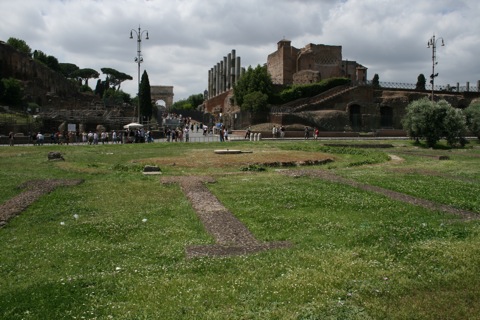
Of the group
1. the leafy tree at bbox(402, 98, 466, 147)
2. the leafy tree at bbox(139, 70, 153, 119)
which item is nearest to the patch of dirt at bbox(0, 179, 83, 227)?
the leafy tree at bbox(402, 98, 466, 147)

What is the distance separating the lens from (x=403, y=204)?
36.0 feet

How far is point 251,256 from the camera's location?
6984 mm

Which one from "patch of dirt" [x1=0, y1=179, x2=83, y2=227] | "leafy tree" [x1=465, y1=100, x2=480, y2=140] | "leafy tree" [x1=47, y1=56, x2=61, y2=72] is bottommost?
"patch of dirt" [x1=0, y1=179, x2=83, y2=227]

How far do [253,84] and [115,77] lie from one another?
7050 cm

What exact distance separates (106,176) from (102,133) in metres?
22.3

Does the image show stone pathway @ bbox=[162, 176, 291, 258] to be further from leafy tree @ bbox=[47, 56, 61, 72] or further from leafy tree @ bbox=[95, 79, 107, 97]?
leafy tree @ bbox=[95, 79, 107, 97]

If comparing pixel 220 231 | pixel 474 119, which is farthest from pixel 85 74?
pixel 220 231

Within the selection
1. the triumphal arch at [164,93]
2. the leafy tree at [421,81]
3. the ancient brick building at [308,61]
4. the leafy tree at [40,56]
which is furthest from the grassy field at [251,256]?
the triumphal arch at [164,93]

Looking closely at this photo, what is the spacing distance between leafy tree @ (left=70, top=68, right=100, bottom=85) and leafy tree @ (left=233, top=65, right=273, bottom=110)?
67.4 m

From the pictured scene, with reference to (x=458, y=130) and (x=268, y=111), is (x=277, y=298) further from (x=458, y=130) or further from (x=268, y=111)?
(x=268, y=111)

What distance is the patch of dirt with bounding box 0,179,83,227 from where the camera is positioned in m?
9.98

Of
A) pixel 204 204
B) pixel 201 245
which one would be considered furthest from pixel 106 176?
pixel 201 245

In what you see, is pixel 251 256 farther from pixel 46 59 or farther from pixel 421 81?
pixel 46 59

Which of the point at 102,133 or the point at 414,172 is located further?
the point at 102,133
